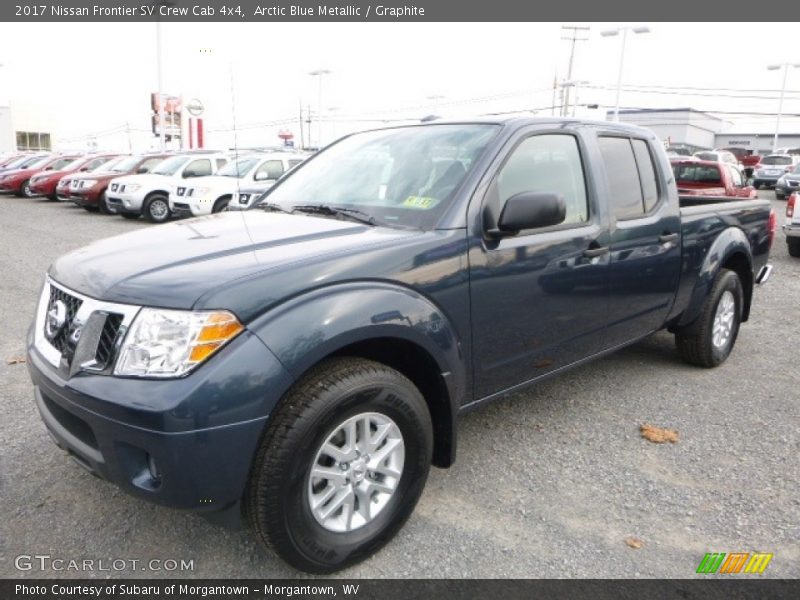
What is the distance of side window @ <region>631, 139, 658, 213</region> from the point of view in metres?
4.15

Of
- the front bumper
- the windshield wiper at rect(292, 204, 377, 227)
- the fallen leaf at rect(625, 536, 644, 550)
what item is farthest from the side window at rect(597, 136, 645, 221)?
the front bumper

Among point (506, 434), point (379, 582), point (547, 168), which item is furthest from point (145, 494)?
point (547, 168)

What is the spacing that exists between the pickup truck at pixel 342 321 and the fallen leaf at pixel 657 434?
0.54 meters

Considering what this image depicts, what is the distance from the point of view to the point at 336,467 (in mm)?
2477

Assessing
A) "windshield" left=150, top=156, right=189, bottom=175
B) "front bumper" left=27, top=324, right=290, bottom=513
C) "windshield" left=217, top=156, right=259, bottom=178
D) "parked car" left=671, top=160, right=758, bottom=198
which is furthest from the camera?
"windshield" left=150, top=156, right=189, bottom=175

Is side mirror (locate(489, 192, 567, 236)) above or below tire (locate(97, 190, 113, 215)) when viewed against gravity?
above

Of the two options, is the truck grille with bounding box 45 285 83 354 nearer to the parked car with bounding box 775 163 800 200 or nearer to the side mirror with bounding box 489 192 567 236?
the side mirror with bounding box 489 192 567 236

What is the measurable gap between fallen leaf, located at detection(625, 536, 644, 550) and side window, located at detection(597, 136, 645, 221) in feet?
6.05

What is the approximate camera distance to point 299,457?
226 centimetres

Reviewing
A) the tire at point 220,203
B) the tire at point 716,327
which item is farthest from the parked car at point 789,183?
the tire at point 716,327

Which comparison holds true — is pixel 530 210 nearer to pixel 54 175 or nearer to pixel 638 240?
pixel 638 240

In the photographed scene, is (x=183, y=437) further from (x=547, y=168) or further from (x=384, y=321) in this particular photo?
(x=547, y=168)

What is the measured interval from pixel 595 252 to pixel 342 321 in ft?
5.80

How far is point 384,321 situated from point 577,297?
141 centimetres
